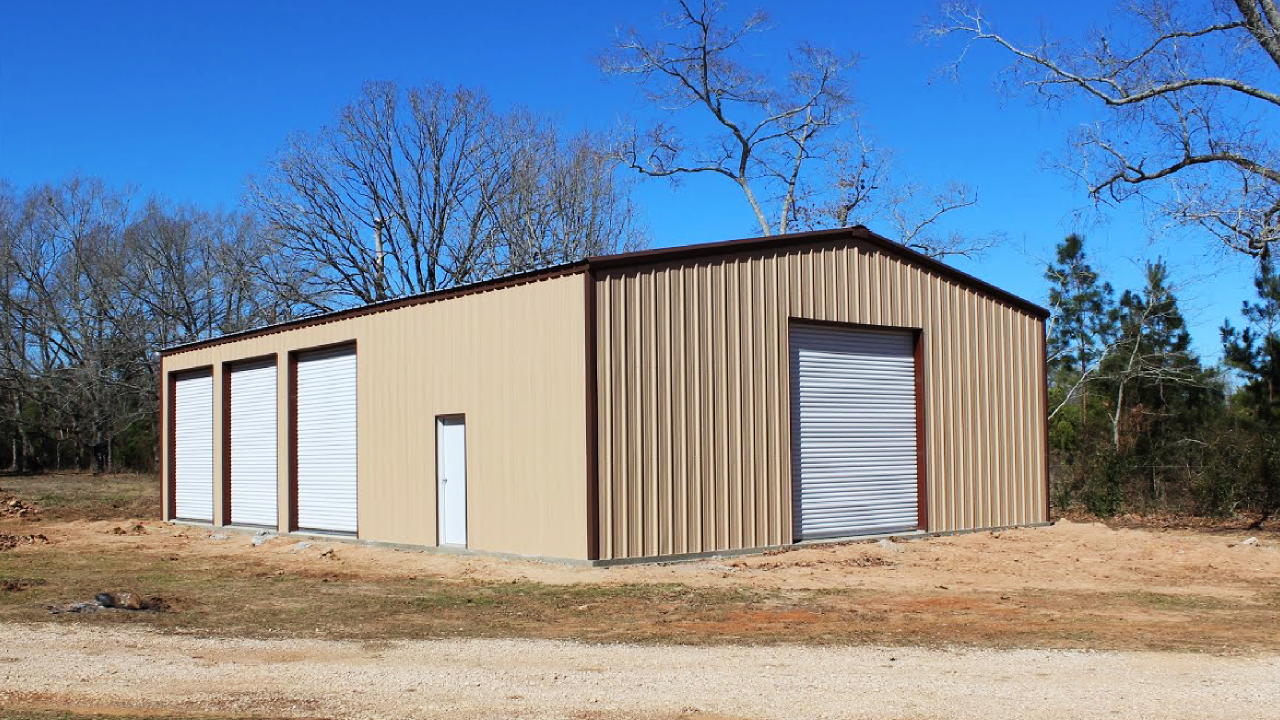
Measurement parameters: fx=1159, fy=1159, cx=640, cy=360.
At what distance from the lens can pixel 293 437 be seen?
2256 cm

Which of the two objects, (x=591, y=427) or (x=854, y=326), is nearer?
(x=591, y=427)

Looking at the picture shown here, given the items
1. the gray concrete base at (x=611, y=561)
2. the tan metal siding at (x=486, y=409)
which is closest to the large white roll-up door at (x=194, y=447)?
the gray concrete base at (x=611, y=561)

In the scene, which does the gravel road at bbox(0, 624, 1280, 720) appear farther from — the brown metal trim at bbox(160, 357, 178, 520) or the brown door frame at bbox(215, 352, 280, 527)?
the brown metal trim at bbox(160, 357, 178, 520)

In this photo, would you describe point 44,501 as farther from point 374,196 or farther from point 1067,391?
point 1067,391

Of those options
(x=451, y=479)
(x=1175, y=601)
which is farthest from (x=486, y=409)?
(x=1175, y=601)

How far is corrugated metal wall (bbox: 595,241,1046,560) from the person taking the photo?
640 inches

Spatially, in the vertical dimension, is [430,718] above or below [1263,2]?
below

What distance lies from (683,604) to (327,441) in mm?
11071

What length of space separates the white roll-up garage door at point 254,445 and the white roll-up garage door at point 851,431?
10.7 meters

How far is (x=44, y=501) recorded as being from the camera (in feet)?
107

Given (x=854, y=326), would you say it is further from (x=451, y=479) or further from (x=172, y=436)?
(x=172, y=436)

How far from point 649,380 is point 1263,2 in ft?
41.5

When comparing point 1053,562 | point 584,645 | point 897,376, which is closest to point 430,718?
point 584,645

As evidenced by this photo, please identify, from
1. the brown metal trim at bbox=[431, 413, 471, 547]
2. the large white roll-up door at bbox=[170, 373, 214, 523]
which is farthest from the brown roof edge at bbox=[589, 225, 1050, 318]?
the large white roll-up door at bbox=[170, 373, 214, 523]
